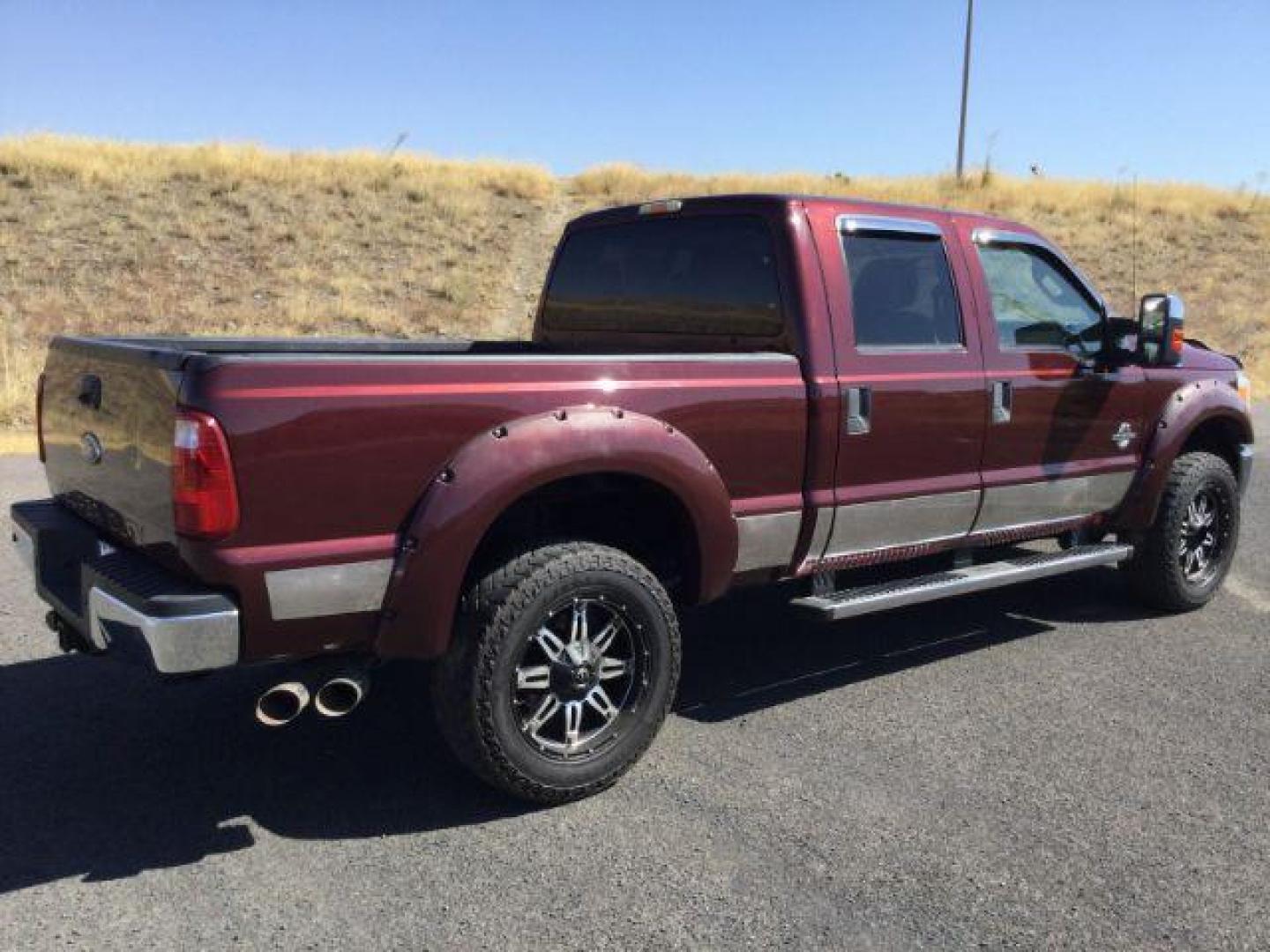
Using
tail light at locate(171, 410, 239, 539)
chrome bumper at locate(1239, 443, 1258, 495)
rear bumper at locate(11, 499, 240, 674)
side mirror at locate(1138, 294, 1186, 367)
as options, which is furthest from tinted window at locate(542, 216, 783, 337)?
chrome bumper at locate(1239, 443, 1258, 495)

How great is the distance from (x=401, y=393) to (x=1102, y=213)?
32.1 m

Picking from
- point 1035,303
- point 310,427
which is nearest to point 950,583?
point 1035,303

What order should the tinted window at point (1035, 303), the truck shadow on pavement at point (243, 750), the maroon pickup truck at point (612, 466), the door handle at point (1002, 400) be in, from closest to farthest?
the maroon pickup truck at point (612, 466), the truck shadow on pavement at point (243, 750), the door handle at point (1002, 400), the tinted window at point (1035, 303)

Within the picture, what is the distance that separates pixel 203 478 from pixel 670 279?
2.33m

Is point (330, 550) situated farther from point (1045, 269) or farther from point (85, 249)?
point (85, 249)

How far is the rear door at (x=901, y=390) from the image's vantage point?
4.18 meters

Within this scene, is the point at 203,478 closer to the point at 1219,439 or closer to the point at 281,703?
the point at 281,703

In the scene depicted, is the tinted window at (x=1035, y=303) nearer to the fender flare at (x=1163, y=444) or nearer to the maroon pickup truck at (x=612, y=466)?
the maroon pickup truck at (x=612, y=466)

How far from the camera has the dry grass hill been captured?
21141 mm

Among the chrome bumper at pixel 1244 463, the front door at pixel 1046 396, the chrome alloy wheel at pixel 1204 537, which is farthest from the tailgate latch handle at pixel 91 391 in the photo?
the chrome bumper at pixel 1244 463

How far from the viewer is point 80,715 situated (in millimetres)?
4156

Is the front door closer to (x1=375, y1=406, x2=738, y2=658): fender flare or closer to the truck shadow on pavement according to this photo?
the truck shadow on pavement

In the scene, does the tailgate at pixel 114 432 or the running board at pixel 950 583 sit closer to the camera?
the tailgate at pixel 114 432

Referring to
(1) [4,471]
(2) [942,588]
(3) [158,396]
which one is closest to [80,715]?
(3) [158,396]
